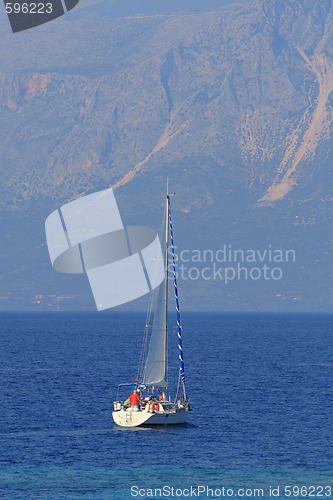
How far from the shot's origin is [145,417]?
8994 cm

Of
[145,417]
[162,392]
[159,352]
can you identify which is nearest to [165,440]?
[145,417]

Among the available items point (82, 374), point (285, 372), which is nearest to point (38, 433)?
point (82, 374)

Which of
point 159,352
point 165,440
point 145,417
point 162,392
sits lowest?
point 165,440

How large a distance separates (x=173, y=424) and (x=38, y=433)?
1312cm

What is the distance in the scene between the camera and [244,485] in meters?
70.8

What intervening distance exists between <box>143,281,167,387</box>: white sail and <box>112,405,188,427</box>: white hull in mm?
3367

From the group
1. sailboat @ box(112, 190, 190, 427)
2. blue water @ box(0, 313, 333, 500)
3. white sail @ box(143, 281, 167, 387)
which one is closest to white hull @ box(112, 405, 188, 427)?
sailboat @ box(112, 190, 190, 427)

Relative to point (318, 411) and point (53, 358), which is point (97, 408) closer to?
point (318, 411)

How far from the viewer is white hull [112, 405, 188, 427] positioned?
90000 millimetres

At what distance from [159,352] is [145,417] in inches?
270

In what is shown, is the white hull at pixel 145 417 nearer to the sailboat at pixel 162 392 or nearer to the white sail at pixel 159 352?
the sailboat at pixel 162 392

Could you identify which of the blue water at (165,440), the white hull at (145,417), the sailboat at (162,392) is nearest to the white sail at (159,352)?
the sailboat at (162,392)

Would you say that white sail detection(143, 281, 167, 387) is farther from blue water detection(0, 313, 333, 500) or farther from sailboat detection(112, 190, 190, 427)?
blue water detection(0, 313, 333, 500)

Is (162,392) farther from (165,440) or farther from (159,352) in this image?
(165,440)
